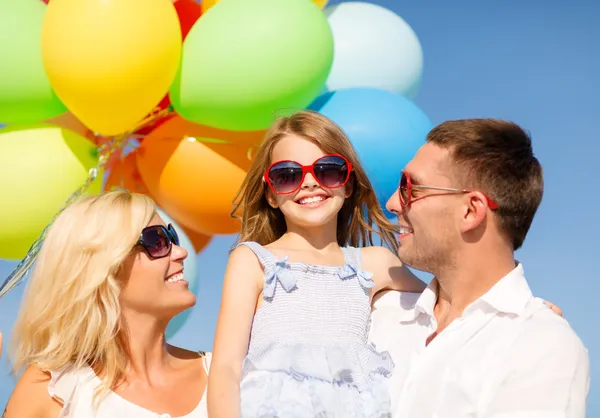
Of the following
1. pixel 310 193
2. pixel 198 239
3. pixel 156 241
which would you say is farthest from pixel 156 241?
pixel 198 239

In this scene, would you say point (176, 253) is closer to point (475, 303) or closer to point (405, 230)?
point (405, 230)

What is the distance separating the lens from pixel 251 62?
3.90 metres

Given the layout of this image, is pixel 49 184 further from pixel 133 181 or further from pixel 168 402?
pixel 168 402

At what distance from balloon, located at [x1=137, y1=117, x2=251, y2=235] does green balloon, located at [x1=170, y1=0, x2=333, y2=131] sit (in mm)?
212

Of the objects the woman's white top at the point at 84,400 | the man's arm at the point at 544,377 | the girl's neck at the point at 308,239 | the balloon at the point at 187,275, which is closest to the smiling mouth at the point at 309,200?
the girl's neck at the point at 308,239

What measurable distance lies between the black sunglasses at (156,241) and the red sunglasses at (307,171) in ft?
1.48

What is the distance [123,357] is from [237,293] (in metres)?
0.58

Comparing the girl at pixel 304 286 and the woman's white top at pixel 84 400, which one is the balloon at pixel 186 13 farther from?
the woman's white top at pixel 84 400

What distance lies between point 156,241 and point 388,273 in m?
0.89

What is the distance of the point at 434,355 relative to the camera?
232 cm

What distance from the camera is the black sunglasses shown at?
2951 millimetres

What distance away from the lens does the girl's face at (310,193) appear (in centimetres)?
289

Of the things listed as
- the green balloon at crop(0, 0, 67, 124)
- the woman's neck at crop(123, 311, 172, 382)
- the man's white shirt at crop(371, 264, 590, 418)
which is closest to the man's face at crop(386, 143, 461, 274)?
the man's white shirt at crop(371, 264, 590, 418)

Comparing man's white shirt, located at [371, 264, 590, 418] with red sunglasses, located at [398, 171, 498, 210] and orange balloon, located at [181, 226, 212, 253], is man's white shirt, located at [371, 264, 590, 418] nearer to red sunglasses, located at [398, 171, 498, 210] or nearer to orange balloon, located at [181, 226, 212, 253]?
red sunglasses, located at [398, 171, 498, 210]
